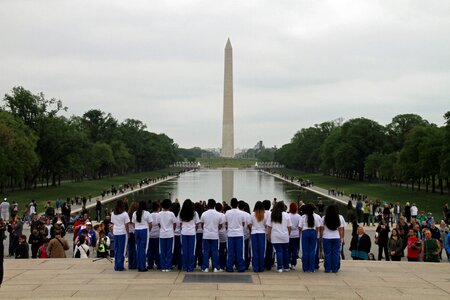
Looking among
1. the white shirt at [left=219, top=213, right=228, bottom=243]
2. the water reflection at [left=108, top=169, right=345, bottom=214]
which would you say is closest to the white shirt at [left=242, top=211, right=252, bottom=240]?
the white shirt at [left=219, top=213, right=228, bottom=243]

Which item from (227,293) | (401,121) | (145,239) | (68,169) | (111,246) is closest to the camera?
(227,293)

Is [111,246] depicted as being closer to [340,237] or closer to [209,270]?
[209,270]

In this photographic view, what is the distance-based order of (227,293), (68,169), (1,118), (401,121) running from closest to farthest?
(227,293), (1,118), (68,169), (401,121)

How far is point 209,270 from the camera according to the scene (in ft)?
34.9

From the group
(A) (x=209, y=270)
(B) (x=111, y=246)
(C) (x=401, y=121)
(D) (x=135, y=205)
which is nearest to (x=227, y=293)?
(A) (x=209, y=270)

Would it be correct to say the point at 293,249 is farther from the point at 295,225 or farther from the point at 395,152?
the point at 395,152

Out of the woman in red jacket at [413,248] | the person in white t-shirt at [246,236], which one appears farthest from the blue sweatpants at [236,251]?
the woman in red jacket at [413,248]

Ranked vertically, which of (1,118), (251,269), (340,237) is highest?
(1,118)

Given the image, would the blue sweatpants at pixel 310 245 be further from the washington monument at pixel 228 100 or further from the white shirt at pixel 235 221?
the washington monument at pixel 228 100

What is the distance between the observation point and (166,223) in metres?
10.5

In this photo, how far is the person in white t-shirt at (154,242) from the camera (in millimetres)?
10570

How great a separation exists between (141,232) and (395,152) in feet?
193

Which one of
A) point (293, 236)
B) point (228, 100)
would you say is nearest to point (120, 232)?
point (293, 236)

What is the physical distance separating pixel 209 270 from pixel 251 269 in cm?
84
